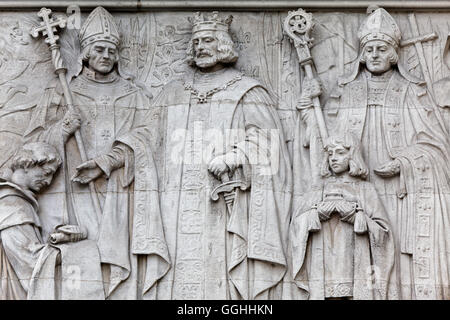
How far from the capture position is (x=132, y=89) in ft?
56.7

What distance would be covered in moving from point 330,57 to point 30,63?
3564 mm

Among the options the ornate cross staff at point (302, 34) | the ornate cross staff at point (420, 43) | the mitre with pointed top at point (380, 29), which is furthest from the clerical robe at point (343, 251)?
the mitre with pointed top at point (380, 29)

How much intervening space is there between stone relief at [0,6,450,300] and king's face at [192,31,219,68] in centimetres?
3

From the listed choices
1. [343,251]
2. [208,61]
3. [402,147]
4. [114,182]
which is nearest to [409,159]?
[402,147]

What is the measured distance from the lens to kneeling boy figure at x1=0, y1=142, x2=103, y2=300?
16.4m

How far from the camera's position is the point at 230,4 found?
17516 millimetres

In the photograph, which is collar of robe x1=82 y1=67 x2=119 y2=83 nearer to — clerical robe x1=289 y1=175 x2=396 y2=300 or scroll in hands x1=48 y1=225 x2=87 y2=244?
scroll in hands x1=48 y1=225 x2=87 y2=244

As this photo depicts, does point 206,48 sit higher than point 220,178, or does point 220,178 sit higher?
point 206,48

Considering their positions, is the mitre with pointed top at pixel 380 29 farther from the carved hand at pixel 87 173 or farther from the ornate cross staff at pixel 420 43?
the carved hand at pixel 87 173

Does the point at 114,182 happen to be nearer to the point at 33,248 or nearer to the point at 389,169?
the point at 33,248

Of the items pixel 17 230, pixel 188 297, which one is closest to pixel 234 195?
pixel 188 297

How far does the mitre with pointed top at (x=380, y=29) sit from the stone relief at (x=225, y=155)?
1.2 inches

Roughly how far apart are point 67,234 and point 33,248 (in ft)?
1.35

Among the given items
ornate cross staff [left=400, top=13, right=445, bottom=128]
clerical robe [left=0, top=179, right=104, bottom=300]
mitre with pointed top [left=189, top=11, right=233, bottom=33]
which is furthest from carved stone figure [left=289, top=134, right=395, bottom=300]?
clerical robe [left=0, top=179, right=104, bottom=300]
